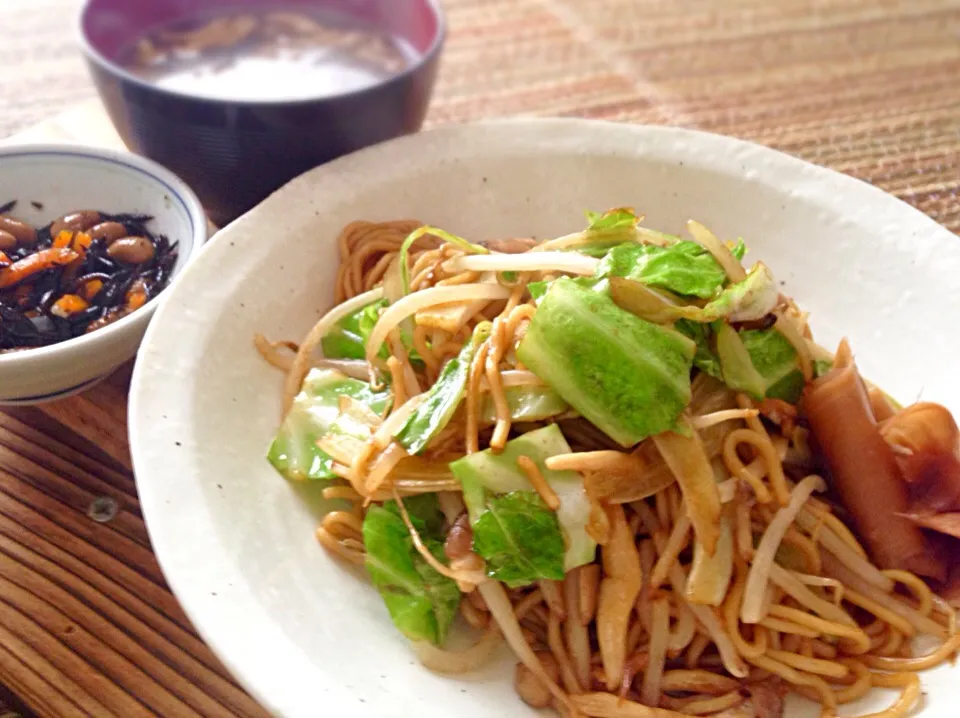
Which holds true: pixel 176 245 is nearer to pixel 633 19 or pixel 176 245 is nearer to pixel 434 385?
pixel 434 385

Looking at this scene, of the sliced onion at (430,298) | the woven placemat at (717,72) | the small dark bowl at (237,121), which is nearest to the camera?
the sliced onion at (430,298)


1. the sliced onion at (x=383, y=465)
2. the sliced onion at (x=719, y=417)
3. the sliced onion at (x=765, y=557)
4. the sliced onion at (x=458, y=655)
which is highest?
the sliced onion at (x=719, y=417)

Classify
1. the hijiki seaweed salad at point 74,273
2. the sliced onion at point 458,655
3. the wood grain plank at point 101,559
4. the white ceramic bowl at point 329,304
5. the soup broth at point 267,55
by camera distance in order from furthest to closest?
the soup broth at point 267,55 < the hijiki seaweed salad at point 74,273 < the wood grain plank at point 101,559 < the sliced onion at point 458,655 < the white ceramic bowl at point 329,304

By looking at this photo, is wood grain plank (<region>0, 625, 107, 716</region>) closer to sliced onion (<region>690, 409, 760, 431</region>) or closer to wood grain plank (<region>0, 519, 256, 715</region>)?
wood grain plank (<region>0, 519, 256, 715</region>)

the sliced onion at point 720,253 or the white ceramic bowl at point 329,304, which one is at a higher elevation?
the sliced onion at point 720,253

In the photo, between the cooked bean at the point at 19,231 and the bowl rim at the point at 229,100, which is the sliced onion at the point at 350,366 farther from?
the cooked bean at the point at 19,231

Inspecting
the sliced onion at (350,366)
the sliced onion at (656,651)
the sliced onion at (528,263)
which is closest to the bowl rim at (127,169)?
the sliced onion at (350,366)

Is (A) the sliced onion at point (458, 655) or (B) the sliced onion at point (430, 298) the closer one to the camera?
(A) the sliced onion at point (458, 655)
